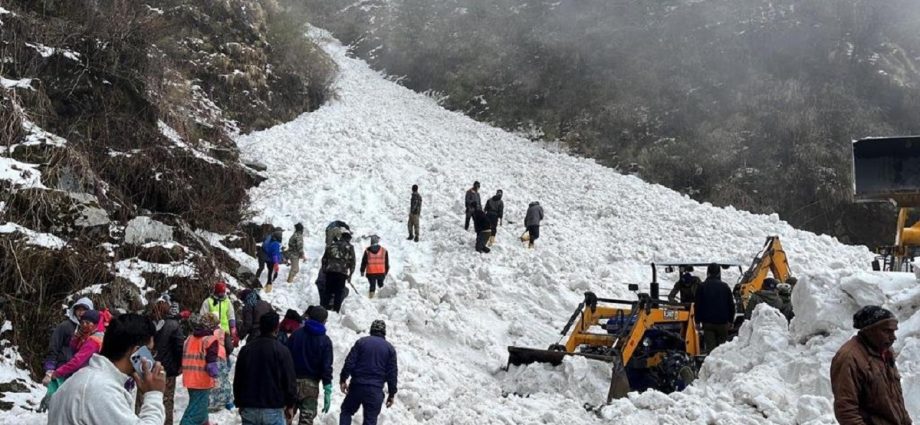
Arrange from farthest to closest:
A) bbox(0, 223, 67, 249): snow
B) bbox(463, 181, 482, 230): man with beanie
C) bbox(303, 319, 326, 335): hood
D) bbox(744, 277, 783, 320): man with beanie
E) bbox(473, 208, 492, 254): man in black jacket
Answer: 1. bbox(463, 181, 482, 230): man with beanie
2. bbox(473, 208, 492, 254): man in black jacket
3. bbox(744, 277, 783, 320): man with beanie
4. bbox(0, 223, 67, 249): snow
5. bbox(303, 319, 326, 335): hood

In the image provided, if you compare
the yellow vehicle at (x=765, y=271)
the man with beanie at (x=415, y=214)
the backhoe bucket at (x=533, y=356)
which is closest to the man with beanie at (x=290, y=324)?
the backhoe bucket at (x=533, y=356)

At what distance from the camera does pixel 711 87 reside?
29.4 metres

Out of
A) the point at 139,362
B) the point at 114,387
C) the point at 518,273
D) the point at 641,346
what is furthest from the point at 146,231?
the point at 114,387

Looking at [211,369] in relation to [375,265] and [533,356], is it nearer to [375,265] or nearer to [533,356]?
[533,356]

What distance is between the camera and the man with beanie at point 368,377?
6562 millimetres

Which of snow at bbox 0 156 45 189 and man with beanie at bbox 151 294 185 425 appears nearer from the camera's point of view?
man with beanie at bbox 151 294 185 425

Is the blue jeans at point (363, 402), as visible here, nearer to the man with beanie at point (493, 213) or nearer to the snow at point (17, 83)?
the snow at point (17, 83)

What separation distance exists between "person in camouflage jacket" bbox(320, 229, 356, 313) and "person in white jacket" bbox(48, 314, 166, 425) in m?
7.57

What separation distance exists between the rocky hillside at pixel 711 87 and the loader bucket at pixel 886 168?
1370 cm

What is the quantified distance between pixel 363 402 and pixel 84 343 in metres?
2.66

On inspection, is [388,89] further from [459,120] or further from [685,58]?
[685,58]

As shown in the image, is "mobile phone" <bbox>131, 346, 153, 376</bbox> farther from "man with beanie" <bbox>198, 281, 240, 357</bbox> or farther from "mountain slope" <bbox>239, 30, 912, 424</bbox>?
"mountain slope" <bbox>239, 30, 912, 424</bbox>

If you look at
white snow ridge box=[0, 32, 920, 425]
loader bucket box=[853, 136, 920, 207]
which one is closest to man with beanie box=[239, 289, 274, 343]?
white snow ridge box=[0, 32, 920, 425]

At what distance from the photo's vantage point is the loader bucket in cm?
1002
